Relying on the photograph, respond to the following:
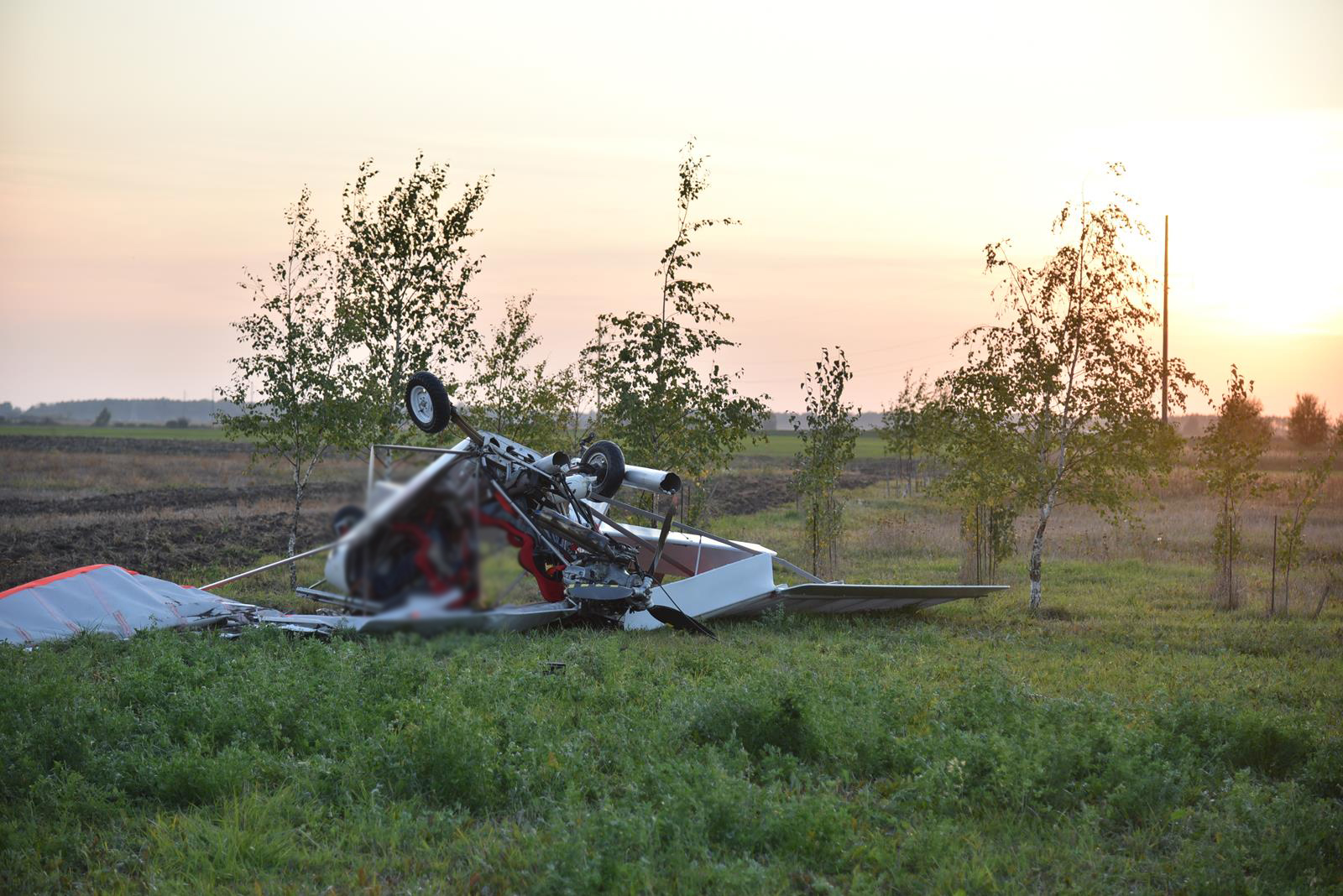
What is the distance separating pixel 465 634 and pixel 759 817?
6.23 metres

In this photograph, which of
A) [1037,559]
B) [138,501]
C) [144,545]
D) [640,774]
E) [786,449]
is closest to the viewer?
[640,774]

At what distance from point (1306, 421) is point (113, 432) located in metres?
97.3

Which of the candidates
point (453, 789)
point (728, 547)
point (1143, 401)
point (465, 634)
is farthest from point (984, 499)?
point (465, 634)

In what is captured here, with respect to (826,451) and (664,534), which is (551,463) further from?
(826,451)

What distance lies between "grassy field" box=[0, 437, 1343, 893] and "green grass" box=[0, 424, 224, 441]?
78372 mm

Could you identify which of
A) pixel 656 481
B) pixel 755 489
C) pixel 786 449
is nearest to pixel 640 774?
pixel 656 481

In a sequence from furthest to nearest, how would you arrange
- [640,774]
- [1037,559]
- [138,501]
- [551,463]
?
[138,501] → [1037,559] → [640,774] → [551,463]

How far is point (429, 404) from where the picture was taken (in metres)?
2.07

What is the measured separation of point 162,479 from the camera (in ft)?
154

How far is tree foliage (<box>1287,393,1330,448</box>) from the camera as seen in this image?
2741 inches

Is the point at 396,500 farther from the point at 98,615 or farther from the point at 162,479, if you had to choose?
the point at 162,479

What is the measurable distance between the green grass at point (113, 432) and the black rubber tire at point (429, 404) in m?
86.5

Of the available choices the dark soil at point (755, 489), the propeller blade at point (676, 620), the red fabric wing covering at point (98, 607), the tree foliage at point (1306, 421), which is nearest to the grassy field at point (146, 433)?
the dark soil at point (755, 489)

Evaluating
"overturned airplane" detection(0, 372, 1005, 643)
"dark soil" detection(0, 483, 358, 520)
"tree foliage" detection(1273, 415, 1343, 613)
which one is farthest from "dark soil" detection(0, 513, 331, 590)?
"tree foliage" detection(1273, 415, 1343, 613)
